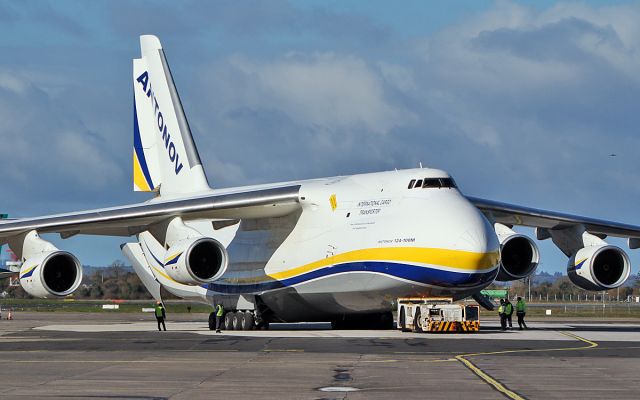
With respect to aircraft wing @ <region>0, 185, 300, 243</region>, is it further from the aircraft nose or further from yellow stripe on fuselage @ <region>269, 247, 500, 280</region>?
the aircraft nose

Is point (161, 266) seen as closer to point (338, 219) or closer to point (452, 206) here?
point (338, 219)

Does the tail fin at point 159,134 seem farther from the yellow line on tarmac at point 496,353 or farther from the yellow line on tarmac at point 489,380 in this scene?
the yellow line on tarmac at point 489,380

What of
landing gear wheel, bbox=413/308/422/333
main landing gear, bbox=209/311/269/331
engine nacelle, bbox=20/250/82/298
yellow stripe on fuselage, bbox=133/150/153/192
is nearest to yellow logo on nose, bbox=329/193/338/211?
landing gear wheel, bbox=413/308/422/333

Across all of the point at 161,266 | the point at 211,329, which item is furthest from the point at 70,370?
the point at 161,266

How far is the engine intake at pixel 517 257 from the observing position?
3312 centimetres

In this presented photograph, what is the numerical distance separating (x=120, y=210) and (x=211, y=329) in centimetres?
529

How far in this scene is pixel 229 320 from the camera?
116ft

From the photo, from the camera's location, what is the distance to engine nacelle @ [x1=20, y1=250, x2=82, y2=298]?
30781mm

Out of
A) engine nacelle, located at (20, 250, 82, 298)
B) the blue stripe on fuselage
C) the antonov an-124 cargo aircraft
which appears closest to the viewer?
the blue stripe on fuselage

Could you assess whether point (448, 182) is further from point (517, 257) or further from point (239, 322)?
point (239, 322)

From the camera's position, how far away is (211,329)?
35.4 metres

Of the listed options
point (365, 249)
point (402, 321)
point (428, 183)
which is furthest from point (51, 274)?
point (428, 183)

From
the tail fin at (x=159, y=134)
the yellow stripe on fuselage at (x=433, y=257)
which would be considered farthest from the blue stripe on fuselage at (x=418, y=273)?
the tail fin at (x=159, y=134)

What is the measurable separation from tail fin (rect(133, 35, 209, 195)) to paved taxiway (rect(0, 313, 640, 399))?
12.4 meters
